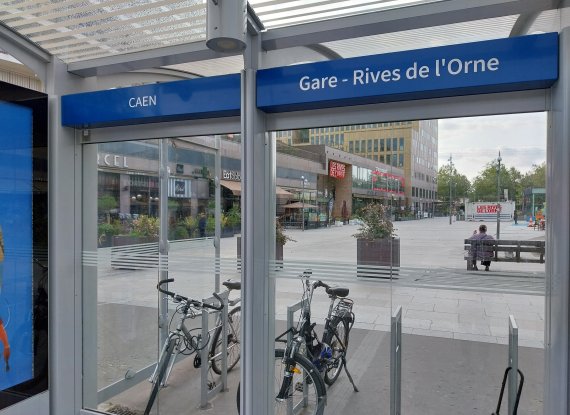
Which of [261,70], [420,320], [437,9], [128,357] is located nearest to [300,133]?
[261,70]

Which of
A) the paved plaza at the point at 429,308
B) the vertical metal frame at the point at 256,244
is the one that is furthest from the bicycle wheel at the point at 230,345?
the vertical metal frame at the point at 256,244

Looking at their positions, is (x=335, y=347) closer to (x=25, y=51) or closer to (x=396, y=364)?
(x=396, y=364)

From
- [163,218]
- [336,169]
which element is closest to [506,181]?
[336,169]

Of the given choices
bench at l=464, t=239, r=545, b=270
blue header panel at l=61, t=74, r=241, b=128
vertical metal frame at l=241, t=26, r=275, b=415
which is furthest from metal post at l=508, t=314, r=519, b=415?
blue header panel at l=61, t=74, r=241, b=128

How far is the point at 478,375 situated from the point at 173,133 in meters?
2.70

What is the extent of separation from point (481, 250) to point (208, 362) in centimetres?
250

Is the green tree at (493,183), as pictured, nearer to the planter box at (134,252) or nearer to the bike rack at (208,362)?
the bike rack at (208,362)

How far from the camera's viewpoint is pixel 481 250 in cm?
279

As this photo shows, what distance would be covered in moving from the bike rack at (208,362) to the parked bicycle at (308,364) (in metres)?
0.74

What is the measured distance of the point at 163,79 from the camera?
3.88 metres

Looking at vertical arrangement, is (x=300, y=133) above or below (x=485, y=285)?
above

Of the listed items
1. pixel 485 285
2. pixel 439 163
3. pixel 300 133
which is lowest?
pixel 485 285

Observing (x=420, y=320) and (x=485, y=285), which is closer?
(x=485, y=285)

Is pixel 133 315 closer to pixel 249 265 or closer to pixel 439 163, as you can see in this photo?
pixel 249 265
